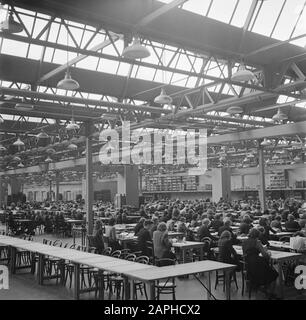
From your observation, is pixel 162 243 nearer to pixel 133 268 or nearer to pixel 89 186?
pixel 133 268

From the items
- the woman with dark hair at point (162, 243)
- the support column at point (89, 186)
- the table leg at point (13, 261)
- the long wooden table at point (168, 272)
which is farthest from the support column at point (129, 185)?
the long wooden table at point (168, 272)

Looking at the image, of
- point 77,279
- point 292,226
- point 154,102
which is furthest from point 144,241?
point 292,226

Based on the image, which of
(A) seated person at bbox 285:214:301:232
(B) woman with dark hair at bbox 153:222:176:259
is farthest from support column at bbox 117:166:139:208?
(B) woman with dark hair at bbox 153:222:176:259

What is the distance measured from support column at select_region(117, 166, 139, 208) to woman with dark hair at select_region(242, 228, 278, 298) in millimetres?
20937

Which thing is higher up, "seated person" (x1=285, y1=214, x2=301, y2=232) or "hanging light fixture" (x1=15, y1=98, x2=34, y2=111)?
"hanging light fixture" (x1=15, y1=98, x2=34, y2=111)

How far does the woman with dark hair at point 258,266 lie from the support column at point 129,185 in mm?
20937

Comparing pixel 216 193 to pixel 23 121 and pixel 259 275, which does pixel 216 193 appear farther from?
pixel 259 275

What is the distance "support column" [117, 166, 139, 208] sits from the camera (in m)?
28.7

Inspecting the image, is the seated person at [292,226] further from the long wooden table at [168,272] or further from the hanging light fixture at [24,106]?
the hanging light fixture at [24,106]

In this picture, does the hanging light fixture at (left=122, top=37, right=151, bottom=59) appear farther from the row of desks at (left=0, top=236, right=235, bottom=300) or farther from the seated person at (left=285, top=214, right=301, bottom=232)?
the seated person at (left=285, top=214, right=301, bottom=232)

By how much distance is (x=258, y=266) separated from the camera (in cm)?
772

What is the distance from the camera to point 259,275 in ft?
25.2

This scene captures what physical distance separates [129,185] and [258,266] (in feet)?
70.3

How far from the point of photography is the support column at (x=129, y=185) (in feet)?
94.2
